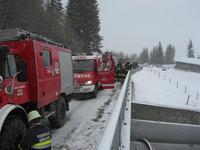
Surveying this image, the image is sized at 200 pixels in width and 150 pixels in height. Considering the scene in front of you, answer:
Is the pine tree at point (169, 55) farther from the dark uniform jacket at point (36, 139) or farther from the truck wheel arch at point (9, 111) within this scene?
the dark uniform jacket at point (36, 139)

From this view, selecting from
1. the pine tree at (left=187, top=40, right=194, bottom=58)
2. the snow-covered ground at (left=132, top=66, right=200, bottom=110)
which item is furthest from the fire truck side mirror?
the pine tree at (left=187, top=40, right=194, bottom=58)

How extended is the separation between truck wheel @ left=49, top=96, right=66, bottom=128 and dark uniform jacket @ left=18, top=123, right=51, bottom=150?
4.54 meters

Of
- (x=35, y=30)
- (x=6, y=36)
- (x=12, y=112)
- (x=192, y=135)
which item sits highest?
(x=35, y=30)

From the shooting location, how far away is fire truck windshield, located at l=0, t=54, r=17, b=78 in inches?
251

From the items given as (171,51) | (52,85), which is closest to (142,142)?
(52,85)

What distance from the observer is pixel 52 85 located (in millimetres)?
9391

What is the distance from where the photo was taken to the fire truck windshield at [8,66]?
6.37 metres

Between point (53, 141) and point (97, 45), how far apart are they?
47.9 metres

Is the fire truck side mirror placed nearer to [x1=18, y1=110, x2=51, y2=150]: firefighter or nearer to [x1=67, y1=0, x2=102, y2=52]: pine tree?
[x1=18, y1=110, x2=51, y2=150]: firefighter

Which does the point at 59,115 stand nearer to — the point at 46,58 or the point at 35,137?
the point at 46,58

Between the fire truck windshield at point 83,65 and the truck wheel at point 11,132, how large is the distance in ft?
34.9

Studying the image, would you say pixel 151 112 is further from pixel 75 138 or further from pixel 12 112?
pixel 12 112

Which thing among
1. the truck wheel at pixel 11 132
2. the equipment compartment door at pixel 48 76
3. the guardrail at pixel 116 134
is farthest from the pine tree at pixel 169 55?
the guardrail at pixel 116 134

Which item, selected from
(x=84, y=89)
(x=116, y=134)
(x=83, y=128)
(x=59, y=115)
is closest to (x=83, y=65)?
(x=84, y=89)
